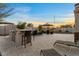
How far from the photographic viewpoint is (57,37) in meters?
2.98

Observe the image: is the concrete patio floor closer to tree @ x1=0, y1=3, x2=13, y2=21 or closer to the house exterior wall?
the house exterior wall

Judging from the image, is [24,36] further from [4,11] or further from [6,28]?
[4,11]

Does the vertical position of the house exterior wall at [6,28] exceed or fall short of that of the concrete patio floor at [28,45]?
it exceeds it

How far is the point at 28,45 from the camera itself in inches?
117

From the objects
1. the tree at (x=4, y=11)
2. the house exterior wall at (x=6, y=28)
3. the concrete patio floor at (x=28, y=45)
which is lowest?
the concrete patio floor at (x=28, y=45)

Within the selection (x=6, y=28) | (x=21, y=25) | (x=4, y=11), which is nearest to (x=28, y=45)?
(x=21, y=25)

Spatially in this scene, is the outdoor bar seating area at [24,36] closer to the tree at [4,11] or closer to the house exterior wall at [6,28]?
the house exterior wall at [6,28]

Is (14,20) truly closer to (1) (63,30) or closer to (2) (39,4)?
(2) (39,4)

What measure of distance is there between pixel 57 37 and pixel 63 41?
13 cm

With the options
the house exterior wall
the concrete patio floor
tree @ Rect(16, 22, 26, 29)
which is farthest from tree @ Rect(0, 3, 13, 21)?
the concrete patio floor

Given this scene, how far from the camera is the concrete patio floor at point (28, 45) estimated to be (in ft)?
9.73

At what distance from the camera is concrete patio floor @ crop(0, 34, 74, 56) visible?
2.97 metres

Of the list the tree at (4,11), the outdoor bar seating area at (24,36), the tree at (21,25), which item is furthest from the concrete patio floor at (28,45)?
the tree at (4,11)

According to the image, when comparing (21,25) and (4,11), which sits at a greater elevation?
(4,11)
